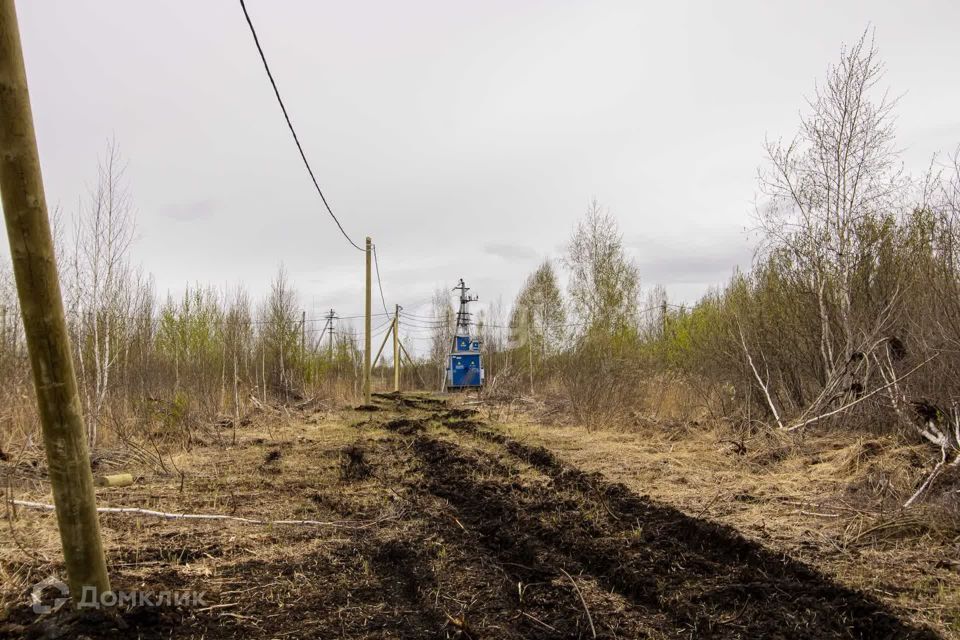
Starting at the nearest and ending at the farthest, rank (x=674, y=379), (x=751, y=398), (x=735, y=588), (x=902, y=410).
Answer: (x=735, y=588) → (x=902, y=410) → (x=751, y=398) → (x=674, y=379)

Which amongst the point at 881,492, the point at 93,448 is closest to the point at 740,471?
the point at 881,492

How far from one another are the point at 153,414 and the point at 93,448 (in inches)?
59.8

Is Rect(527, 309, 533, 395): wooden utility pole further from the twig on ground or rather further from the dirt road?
the twig on ground

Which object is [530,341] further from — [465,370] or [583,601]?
[583,601]

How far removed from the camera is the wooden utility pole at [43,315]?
243 cm

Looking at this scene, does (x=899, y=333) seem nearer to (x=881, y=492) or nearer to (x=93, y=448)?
(x=881, y=492)

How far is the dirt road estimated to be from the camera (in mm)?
2988

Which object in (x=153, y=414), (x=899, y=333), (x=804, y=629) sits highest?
(x=899, y=333)

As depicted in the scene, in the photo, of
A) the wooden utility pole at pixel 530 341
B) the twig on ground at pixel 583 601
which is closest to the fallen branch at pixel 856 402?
the twig on ground at pixel 583 601

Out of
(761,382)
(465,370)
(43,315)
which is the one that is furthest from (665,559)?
(465,370)

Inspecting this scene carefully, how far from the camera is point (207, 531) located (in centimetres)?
455

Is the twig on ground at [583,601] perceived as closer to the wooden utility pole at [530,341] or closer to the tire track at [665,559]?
the tire track at [665,559]

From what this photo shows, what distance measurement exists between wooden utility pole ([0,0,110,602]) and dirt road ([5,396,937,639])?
1.40ft

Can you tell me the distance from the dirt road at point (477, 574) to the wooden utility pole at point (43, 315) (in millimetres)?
427
